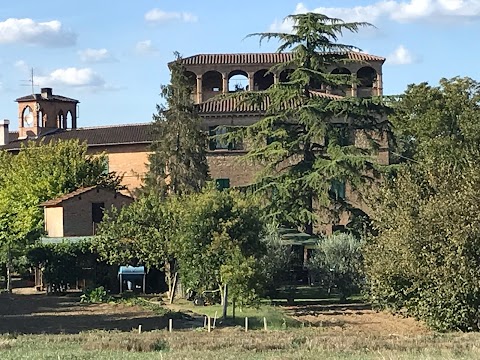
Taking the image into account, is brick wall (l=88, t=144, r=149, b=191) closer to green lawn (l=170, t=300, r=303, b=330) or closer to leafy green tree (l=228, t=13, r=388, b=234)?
leafy green tree (l=228, t=13, r=388, b=234)

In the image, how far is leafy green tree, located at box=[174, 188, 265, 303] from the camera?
131 feet

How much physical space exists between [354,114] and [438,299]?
15.4m

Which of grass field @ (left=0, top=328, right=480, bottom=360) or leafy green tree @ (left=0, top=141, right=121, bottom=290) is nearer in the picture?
grass field @ (left=0, top=328, right=480, bottom=360)

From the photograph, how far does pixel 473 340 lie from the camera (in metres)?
25.4

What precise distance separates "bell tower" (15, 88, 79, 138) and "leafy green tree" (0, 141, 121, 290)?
20.5m

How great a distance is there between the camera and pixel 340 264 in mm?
43969

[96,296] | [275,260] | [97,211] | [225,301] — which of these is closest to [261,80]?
[97,211]

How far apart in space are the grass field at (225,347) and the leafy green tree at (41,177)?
30.8 metres

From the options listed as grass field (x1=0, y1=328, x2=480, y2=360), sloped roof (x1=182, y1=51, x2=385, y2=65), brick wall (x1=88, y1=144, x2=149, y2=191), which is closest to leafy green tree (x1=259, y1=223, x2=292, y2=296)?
grass field (x1=0, y1=328, x2=480, y2=360)

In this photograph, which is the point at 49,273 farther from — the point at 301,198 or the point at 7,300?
the point at 301,198

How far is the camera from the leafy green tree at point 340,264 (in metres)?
43.9

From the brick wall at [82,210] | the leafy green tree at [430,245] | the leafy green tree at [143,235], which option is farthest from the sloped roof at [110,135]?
the leafy green tree at [430,245]

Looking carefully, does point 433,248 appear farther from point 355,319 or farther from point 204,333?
point 204,333

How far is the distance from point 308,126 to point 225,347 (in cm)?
2582
